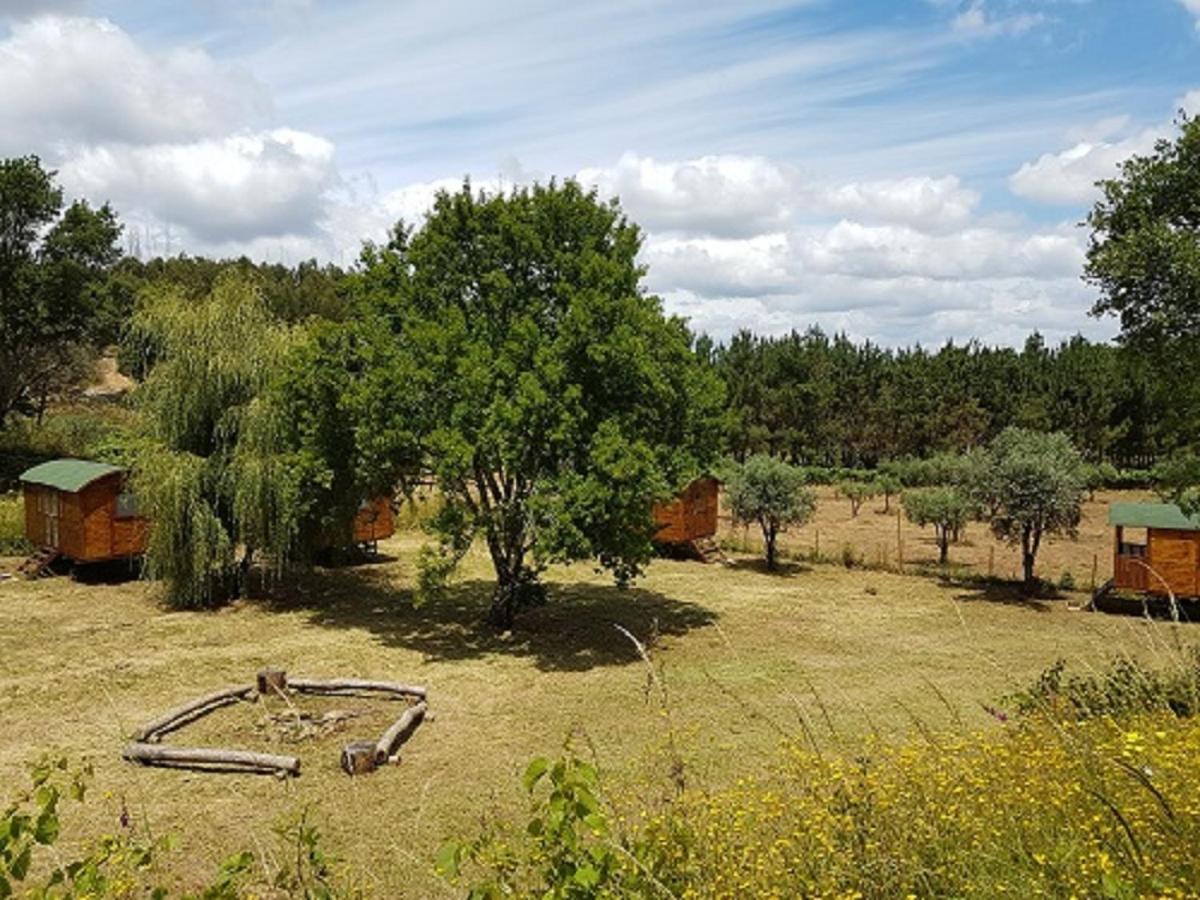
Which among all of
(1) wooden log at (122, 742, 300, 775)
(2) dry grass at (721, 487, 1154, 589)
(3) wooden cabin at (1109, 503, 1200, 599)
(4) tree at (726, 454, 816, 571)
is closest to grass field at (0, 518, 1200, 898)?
(1) wooden log at (122, 742, 300, 775)

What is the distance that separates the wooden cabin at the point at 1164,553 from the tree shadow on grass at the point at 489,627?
36.3 ft

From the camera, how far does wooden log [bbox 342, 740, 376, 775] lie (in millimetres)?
12859

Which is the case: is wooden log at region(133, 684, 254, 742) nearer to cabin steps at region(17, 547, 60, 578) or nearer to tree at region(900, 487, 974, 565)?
cabin steps at region(17, 547, 60, 578)

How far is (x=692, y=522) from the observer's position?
32.0 meters

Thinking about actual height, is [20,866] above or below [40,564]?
above

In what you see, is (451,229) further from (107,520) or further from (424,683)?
(107,520)

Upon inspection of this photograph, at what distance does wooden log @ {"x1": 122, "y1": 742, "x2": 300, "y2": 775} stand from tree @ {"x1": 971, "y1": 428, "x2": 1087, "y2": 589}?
21.0 metres

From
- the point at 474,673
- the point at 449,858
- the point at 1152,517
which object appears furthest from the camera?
the point at 1152,517

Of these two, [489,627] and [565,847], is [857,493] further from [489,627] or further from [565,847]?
[565,847]

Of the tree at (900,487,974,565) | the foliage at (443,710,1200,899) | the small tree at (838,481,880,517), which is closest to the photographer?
the foliage at (443,710,1200,899)

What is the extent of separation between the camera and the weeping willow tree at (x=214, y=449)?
74.6 feet

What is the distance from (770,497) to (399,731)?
725 inches

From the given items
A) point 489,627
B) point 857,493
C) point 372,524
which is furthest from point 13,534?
point 857,493

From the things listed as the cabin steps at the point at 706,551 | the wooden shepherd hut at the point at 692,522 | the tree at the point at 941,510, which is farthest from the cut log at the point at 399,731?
the tree at the point at 941,510
